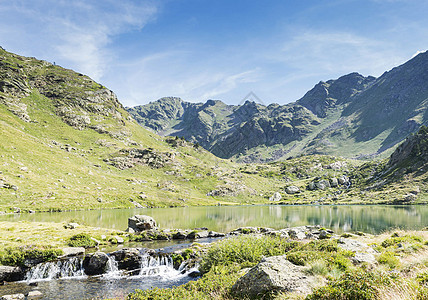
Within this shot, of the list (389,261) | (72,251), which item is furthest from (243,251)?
(72,251)

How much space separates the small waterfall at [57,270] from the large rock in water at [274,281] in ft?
84.3

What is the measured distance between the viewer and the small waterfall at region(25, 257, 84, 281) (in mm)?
28547

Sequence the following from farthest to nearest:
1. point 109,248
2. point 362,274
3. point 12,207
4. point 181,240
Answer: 1. point 12,207
2. point 181,240
3. point 109,248
4. point 362,274

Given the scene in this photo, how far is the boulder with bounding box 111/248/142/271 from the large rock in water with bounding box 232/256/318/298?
23.2 m

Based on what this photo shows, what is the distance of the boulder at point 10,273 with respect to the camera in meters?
27.0

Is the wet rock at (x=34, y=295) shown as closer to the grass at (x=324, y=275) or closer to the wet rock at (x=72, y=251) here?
the wet rock at (x=72, y=251)

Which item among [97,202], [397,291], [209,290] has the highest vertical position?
[397,291]

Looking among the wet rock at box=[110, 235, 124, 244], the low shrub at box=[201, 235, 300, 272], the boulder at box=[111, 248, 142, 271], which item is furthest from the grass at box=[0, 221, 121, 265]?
the low shrub at box=[201, 235, 300, 272]

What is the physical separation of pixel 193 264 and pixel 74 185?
129 m

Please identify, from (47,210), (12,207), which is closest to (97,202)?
(47,210)

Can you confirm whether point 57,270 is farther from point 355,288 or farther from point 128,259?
point 355,288

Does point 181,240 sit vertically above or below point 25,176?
below

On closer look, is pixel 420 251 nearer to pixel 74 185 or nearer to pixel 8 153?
pixel 74 185

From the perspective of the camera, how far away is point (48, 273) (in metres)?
29.1
